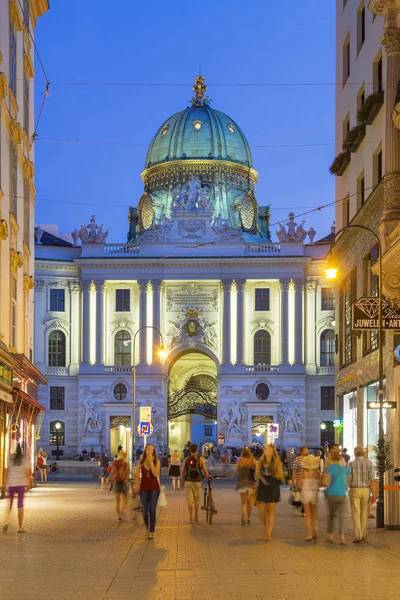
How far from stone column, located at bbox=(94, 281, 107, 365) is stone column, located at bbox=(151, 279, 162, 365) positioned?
4.12 metres

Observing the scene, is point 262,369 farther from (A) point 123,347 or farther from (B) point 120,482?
(B) point 120,482

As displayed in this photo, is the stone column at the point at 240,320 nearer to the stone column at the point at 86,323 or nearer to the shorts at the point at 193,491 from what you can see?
the stone column at the point at 86,323

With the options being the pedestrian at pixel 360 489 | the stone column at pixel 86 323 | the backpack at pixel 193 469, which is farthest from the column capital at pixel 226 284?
the pedestrian at pixel 360 489

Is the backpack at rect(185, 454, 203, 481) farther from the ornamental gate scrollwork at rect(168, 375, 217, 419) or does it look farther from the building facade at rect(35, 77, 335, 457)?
the ornamental gate scrollwork at rect(168, 375, 217, 419)

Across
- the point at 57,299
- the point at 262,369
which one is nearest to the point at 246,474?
the point at 262,369

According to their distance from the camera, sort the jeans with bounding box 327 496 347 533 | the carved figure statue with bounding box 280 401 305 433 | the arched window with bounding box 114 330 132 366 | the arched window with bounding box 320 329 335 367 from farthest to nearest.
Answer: the arched window with bounding box 114 330 132 366 < the arched window with bounding box 320 329 335 367 < the carved figure statue with bounding box 280 401 305 433 < the jeans with bounding box 327 496 347 533

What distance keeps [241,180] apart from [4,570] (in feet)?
286

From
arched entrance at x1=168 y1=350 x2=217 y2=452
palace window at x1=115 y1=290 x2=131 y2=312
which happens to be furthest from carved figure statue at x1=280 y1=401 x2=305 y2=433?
palace window at x1=115 y1=290 x2=131 y2=312

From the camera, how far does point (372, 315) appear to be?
27.0 meters

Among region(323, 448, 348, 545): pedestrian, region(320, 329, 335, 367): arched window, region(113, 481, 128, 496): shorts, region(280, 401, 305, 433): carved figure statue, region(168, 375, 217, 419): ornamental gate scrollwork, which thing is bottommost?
region(113, 481, 128, 496): shorts

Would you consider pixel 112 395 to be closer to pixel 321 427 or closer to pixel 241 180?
pixel 321 427

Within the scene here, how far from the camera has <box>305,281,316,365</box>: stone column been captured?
91062mm

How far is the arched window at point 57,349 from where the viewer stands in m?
92.5

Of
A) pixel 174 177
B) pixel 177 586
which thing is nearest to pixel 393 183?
pixel 177 586
